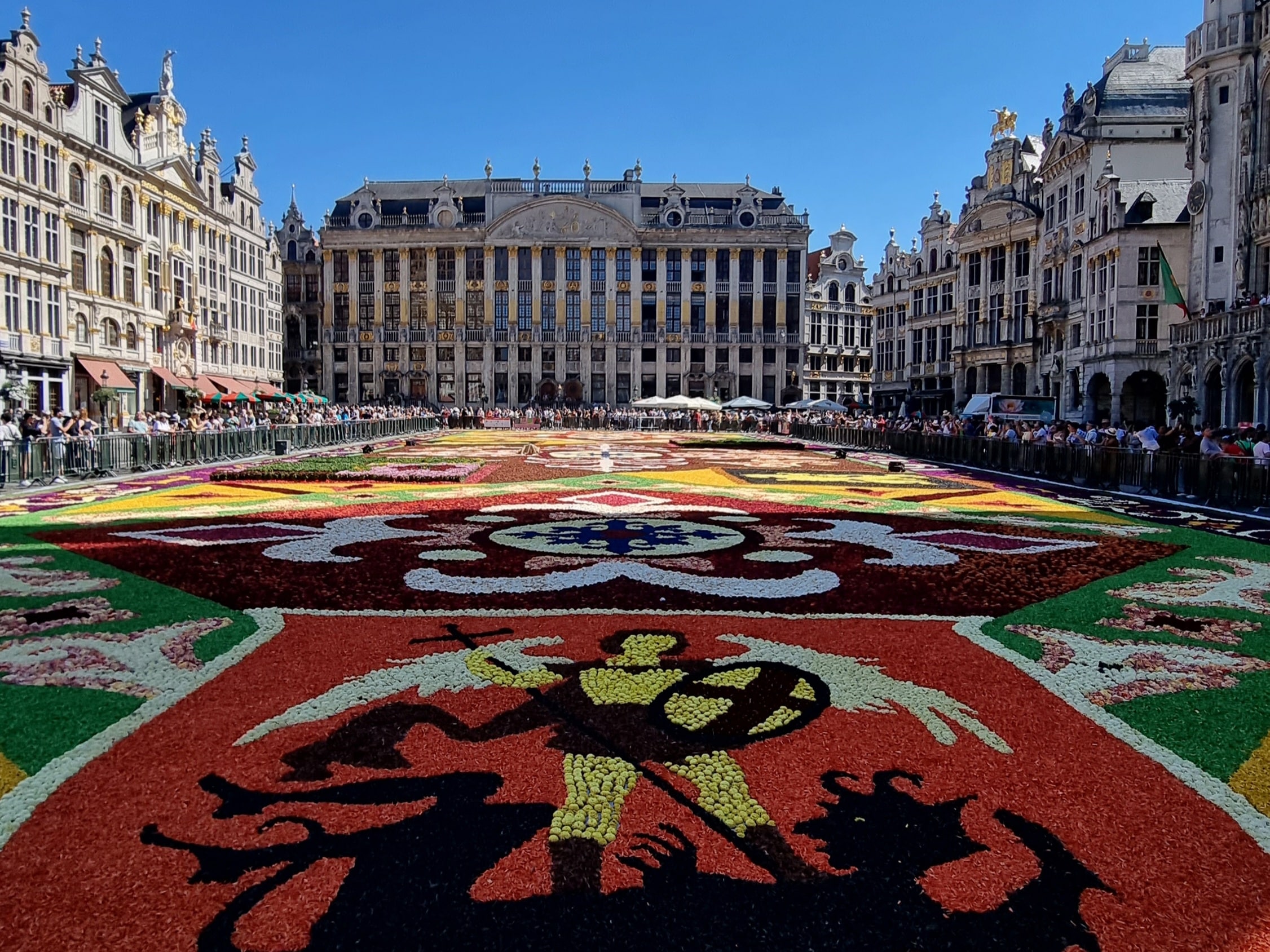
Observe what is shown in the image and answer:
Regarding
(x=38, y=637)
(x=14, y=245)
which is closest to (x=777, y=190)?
(x=14, y=245)

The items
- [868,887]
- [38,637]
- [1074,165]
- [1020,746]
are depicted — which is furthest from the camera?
[1074,165]

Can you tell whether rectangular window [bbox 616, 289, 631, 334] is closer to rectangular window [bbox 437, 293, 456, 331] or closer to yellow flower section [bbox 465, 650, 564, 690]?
rectangular window [bbox 437, 293, 456, 331]

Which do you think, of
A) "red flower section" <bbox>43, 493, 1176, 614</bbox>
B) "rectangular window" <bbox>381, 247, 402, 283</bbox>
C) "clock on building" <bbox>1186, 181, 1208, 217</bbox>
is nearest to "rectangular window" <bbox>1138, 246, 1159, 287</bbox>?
"clock on building" <bbox>1186, 181, 1208, 217</bbox>

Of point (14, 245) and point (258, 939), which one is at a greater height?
point (14, 245)

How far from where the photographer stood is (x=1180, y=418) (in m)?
29.4

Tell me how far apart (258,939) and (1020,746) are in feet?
10.6

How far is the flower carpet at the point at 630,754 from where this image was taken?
2.89m

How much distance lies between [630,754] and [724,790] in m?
0.51

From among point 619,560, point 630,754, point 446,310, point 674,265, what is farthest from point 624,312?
point 630,754

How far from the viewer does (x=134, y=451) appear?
20.3 meters

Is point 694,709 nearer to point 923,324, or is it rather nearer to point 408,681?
point 408,681

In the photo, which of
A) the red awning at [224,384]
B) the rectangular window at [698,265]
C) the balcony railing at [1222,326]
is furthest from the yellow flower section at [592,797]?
the rectangular window at [698,265]

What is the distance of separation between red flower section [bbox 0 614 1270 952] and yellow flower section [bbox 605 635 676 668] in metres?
0.22

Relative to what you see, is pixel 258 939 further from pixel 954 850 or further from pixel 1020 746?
pixel 1020 746
